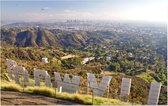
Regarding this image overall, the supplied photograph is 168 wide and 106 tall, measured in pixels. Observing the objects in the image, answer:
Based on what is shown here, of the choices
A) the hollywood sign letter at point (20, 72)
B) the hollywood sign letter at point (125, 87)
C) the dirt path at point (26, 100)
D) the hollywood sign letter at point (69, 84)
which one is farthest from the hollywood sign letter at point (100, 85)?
the hollywood sign letter at point (20, 72)

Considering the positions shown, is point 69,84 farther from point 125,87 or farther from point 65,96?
point 125,87

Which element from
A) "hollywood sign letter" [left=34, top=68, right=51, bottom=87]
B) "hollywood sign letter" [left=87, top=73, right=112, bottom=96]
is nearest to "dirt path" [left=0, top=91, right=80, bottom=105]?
"hollywood sign letter" [left=87, top=73, right=112, bottom=96]

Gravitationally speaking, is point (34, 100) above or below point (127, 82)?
below

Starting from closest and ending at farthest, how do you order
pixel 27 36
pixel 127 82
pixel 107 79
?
pixel 127 82 → pixel 107 79 → pixel 27 36

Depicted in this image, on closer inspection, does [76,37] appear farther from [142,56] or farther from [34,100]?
[34,100]

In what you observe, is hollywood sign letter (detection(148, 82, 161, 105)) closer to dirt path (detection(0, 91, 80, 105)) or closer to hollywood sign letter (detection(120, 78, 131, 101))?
hollywood sign letter (detection(120, 78, 131, 101))

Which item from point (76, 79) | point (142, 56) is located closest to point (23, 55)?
point (142, 56)

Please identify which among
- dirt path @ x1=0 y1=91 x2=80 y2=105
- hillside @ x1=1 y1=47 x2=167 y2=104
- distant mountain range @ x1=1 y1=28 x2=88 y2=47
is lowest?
distant mountain range @ x1=1 y1=28 x2=88 y2=47

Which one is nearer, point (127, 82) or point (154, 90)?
point (154, 90)

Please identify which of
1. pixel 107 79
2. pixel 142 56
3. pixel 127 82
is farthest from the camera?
pixel 142 56
